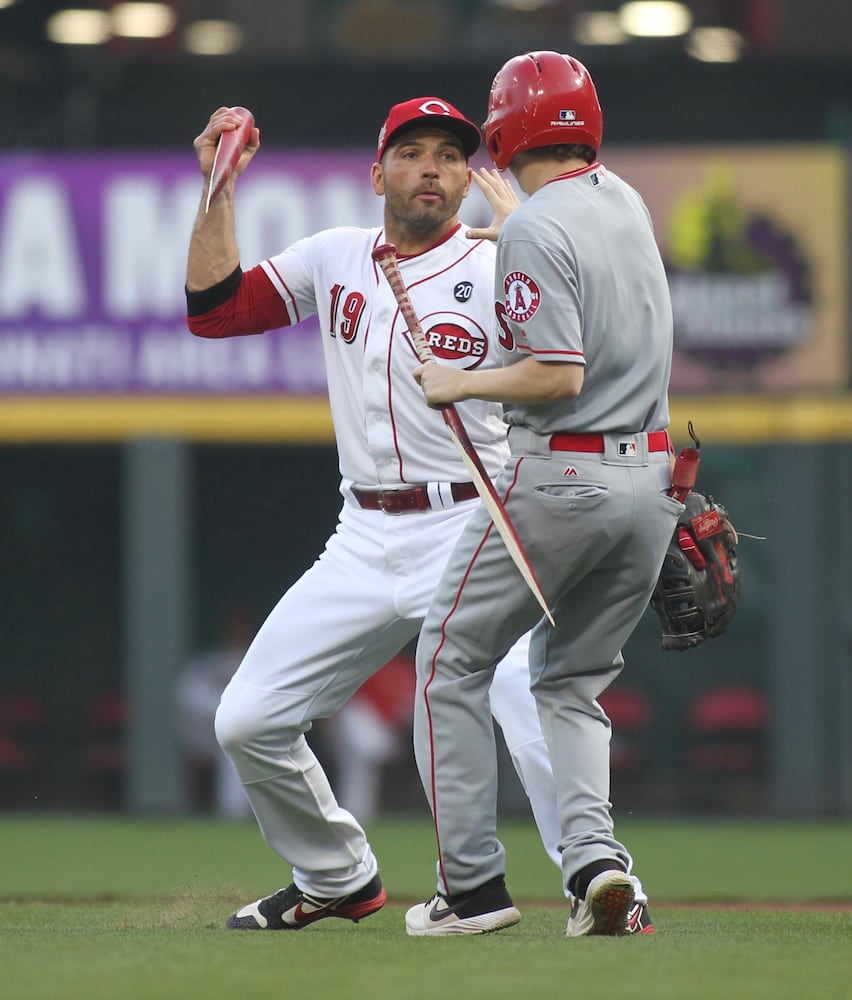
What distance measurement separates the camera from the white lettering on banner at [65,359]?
1080cm

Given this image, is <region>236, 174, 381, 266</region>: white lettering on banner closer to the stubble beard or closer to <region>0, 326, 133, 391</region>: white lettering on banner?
<region>0, 326, 133, 391</region>: white lettering on banner

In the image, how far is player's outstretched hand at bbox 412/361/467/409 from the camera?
13.6ft

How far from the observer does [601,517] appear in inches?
161

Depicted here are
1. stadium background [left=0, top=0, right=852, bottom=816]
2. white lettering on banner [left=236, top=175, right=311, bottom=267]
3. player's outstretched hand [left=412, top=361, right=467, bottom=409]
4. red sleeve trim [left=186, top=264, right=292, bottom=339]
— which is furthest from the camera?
stadium background [left=0, top=0, right=852, bottom=816]

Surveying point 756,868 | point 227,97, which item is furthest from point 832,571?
point 227,97

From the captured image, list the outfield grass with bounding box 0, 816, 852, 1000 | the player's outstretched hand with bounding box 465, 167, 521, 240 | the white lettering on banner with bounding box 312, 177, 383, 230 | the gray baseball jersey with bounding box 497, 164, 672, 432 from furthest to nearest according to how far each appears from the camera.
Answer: the white lettering on banner with bounding box 312, 177, 383, 230 < the player's outstretched hand with bounding box 465, 167, 521, 240 < the gray baseball jersey with bounding box 497, 164, 672, 432 < the outfield grass with bounding box 0, 816, 852, 1000

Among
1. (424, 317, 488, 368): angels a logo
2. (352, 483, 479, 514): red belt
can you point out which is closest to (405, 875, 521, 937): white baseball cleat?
(352, 483, 479, 514): red belt

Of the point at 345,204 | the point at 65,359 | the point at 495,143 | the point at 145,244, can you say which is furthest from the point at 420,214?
the point at 65,359

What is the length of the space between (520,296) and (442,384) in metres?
0.27

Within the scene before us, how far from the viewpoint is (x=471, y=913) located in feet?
14.1

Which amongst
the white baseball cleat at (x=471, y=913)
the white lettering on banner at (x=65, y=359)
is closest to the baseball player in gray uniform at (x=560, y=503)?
the white baseball cleat at (x=471, y=913)

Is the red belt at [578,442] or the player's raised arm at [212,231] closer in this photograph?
the red belt at [578,442]

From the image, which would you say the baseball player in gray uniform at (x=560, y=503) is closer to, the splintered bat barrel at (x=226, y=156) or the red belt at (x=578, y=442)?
the red belt at (x=578, y=442)

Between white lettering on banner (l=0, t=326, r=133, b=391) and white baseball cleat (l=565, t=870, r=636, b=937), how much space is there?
23.4 ft
